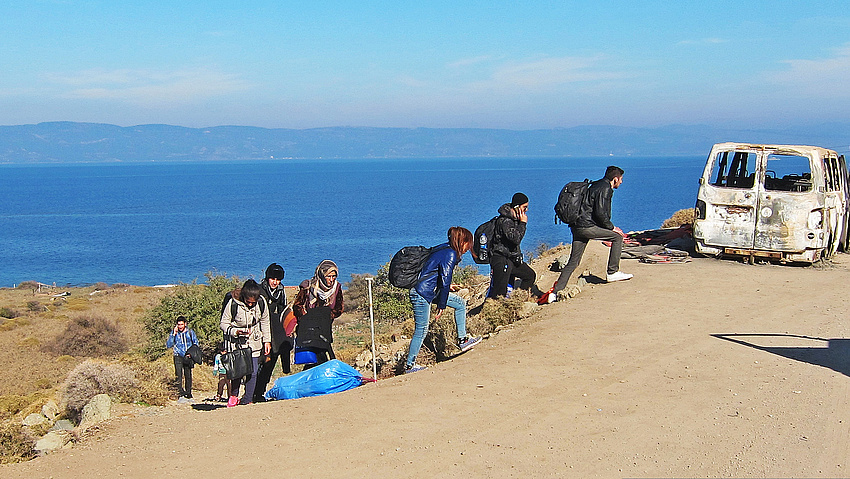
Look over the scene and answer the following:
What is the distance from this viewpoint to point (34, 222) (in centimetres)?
11112

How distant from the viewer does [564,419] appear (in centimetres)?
662

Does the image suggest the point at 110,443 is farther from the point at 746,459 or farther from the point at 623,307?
the point at 623,307

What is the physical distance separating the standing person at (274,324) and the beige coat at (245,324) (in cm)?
36

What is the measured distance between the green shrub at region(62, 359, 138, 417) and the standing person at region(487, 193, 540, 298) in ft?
17.0

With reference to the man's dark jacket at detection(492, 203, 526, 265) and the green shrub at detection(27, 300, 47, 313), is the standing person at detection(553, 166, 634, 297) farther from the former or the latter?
the green shrub at detection(27, 300, 47, 313)

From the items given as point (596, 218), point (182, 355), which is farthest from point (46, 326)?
point (596, 218)

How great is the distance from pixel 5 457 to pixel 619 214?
9110 cm

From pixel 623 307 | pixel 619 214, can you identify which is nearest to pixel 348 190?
pixel 619 214

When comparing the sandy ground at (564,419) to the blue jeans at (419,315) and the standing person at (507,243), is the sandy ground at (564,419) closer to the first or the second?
the blue jeans at (419,315)

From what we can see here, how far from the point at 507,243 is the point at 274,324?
3.46m

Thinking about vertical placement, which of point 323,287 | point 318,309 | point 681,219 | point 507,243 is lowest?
point 681,219

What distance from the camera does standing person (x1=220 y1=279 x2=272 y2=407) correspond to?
8.36 m

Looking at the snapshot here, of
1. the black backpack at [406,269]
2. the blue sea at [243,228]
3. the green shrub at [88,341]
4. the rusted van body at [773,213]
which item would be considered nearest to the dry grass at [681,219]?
the rusted van body at [773,213]

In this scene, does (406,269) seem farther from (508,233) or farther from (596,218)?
(596,218)
